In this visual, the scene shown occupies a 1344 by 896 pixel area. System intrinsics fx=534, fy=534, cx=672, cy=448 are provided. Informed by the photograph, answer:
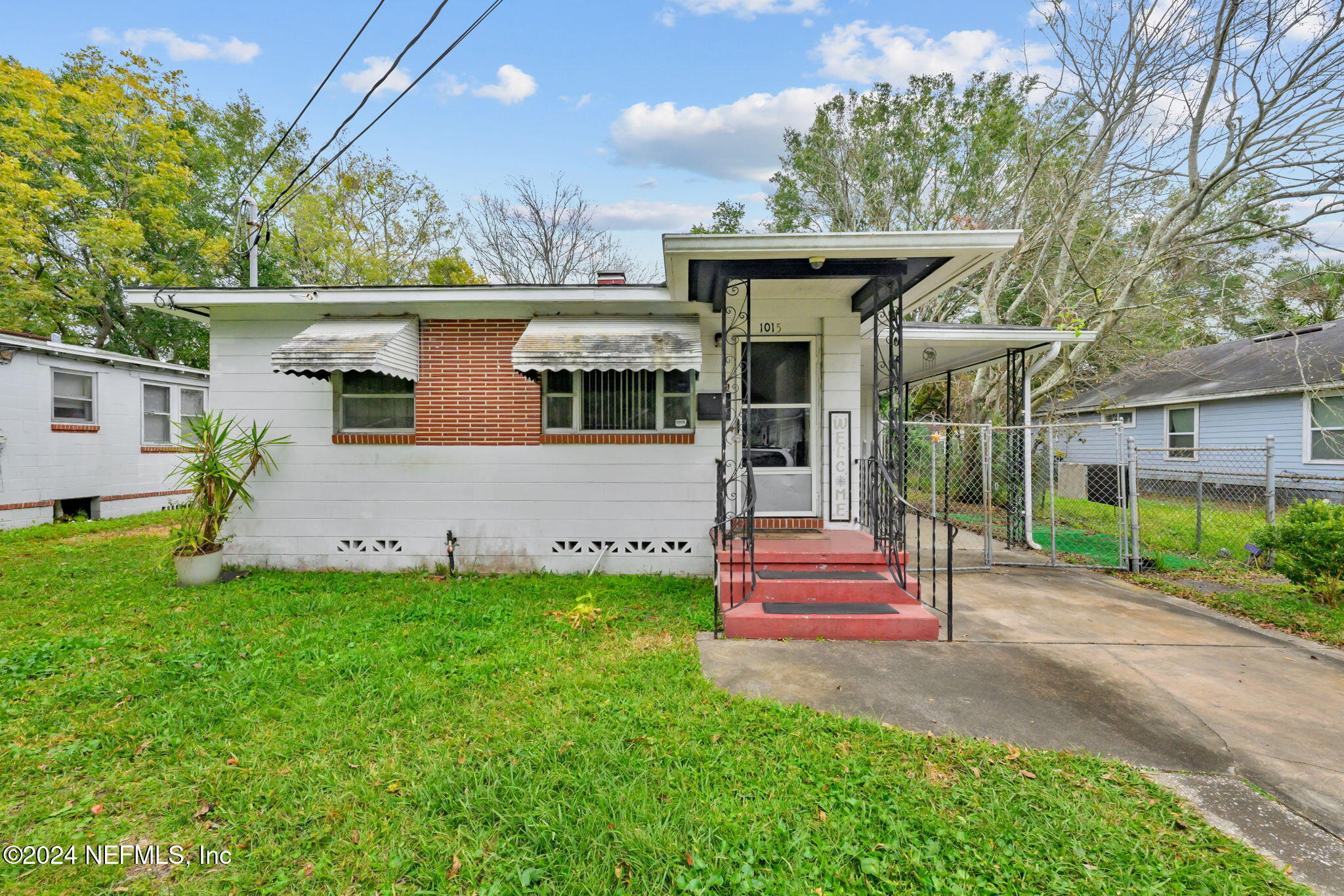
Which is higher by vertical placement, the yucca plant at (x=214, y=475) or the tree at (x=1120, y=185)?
the tree at (x=1120, y=185)

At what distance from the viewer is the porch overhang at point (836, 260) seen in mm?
4430

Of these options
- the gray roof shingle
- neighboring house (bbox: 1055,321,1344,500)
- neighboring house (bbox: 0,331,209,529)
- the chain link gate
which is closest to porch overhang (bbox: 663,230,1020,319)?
the chain link gate

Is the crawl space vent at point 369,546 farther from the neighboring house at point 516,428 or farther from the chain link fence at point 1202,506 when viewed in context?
the chain link fence at point 1202,506

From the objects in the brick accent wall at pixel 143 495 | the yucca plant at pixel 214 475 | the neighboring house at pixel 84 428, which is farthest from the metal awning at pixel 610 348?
the brick accent wall at pixel 143 495

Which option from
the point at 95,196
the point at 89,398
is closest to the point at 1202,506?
the point at 89,398

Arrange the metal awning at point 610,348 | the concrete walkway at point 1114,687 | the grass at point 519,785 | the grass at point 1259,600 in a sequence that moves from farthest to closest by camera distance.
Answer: the metal awning at point 610,348 → the grass at point 1259,600 → the concrete walkway at point 1114,687 → the grass at point 519,785

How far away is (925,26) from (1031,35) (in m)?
3.17

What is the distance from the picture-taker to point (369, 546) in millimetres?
6492

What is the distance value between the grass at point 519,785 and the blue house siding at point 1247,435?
9.89 metres

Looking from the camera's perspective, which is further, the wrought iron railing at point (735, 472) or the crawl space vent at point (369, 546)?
the crawl space vent at point (369, 546)

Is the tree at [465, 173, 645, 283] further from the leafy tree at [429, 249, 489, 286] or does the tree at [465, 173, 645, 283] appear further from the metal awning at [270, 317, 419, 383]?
the metal awning at [270, 317, 419, 383]

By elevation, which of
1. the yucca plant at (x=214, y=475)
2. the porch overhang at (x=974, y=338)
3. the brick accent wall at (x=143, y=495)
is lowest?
the brick accent wall at (x=143, y=495)

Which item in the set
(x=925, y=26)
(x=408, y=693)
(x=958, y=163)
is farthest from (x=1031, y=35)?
(x=408, y=693)

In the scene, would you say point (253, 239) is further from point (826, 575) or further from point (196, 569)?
point (826, 575)
